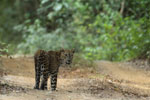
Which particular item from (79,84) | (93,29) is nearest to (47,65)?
(79,84)

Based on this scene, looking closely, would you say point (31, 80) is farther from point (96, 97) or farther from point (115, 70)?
point (115, 70)

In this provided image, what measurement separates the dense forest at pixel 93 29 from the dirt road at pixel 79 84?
2444mm

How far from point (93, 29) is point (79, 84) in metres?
10.9

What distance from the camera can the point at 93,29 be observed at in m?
19.5

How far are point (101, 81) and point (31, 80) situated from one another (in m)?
2.17

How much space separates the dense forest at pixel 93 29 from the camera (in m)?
15.9

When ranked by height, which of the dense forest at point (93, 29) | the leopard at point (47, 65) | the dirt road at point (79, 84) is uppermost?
the dense forest at point (93, 29)

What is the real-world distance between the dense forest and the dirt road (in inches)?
96.2

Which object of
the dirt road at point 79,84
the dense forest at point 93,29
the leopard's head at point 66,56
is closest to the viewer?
the dirt road at point 79,84

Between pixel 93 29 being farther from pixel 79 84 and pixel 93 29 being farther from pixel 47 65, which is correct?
pixel 47 65

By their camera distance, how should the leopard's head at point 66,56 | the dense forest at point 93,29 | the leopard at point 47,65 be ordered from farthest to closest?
1. the dense forest at point 93,29
2. the leopard's head at point 66,56
3. the leopard at point 47,65

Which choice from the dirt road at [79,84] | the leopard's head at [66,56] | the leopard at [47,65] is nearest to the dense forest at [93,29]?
the dirt road at [79,84]

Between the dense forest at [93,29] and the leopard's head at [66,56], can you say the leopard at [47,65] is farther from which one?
the dense forest at [93,29]

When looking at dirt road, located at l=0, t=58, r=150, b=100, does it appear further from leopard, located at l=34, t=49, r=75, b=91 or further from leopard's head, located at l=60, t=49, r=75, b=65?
leopard's head, located at l=60, t=49, r=75, b=65
